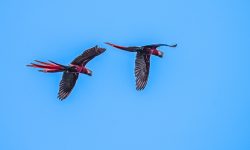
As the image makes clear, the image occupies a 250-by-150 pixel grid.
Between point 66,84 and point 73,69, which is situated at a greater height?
point 73,69

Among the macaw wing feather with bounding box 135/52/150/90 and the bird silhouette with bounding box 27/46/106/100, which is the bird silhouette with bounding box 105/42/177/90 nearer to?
the macaw wing feather with bounding box 135/52/150/90

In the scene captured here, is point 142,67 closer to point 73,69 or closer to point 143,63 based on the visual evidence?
point 143,63

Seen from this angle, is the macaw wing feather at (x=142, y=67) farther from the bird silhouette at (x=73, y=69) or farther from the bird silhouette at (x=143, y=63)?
the bird silhouette at (x=73, y=69)

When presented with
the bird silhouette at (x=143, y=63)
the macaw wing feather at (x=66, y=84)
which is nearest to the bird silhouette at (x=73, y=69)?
the macaw wing feather at (x=66, y=84)

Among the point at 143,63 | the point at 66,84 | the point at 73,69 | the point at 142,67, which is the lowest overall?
the point at 66,84

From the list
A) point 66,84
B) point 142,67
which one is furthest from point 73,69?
point 142,67

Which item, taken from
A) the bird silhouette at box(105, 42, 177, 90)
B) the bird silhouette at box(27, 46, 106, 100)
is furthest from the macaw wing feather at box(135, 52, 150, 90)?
the bird silhouette at box(27, 46, 106, 100)

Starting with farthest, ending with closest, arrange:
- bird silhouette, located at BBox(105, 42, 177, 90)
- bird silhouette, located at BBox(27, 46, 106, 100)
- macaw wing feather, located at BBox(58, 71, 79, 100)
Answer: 1. bird silhouette, located at BBox(105, 42, 177, 90)
2. macaw wing feather, located at BBox(58, 71, 79, 100)
3. bird silhouette, located at BBox(27, 46, 106, 100)

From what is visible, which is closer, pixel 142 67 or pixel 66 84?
pixel 66 84

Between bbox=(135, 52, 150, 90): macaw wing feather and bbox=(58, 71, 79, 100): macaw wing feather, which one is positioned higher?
bbox=(135, 52, 150, 90): macaw wing feather

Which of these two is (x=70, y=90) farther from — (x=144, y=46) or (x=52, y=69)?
(x=144, y=46)

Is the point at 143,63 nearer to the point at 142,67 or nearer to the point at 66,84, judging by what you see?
the point at 142,67
